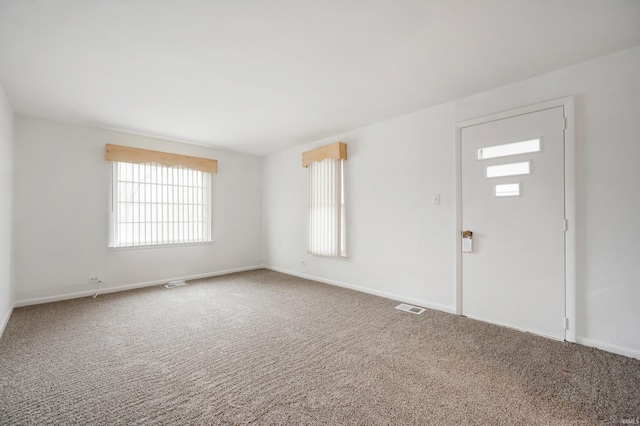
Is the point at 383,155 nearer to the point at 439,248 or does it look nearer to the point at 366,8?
the point at 439,248

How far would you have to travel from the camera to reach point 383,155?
4.11 meters

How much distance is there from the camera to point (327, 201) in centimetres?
480

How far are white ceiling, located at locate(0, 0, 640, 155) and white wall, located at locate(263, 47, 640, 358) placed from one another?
0.77 ft

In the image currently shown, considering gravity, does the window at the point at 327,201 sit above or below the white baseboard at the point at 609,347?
above

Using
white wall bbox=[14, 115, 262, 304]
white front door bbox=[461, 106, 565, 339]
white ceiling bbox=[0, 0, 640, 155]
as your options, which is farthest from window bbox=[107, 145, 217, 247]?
white front door bbox=[461, 106, 565, 339]

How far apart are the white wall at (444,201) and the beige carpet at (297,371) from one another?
17.8 inches

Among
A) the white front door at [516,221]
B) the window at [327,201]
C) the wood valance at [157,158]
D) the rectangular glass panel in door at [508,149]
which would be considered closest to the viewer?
the white front door at [516,221]

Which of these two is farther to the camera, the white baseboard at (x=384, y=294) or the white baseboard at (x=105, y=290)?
the white baseboard at (x=105, y=290)

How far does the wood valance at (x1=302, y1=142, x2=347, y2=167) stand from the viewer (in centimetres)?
454

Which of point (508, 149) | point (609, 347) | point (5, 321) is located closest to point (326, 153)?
point (508, 149)

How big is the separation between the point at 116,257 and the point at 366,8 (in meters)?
4.87

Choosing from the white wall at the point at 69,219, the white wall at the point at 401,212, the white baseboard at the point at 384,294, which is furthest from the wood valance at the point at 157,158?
the white baseboard at the point at 384,294

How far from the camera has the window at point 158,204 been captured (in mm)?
4555

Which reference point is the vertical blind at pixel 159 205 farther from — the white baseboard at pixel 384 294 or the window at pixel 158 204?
the white baseboard at pixel 384 294
